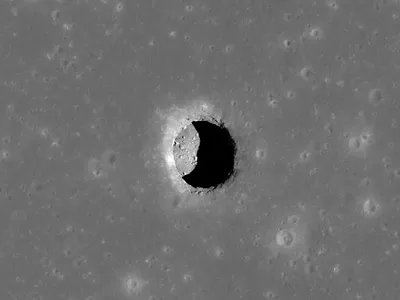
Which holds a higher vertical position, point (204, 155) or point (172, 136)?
point (172, 136)

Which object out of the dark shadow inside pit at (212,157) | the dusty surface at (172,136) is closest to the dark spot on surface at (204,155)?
the dark shadow inside pit at (212,157)

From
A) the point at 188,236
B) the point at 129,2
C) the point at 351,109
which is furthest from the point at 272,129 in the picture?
the point at 129,2

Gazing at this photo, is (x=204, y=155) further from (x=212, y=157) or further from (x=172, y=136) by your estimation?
(x=172, y=136)

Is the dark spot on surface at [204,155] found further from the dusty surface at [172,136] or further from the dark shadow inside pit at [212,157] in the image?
the dusty surface at [172,136]

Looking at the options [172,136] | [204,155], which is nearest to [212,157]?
[204,155]

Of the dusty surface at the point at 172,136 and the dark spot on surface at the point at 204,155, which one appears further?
the dark spot on surface at the point at 204,155

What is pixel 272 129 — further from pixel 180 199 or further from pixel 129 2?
pixel 129 2

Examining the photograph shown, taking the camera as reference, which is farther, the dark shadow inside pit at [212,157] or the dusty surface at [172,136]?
the dark shadow inside pit at [212,157]
